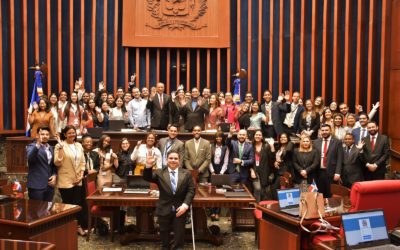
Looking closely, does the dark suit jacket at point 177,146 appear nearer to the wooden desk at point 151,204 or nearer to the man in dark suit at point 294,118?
Answer: the wooden desk at point 151,204

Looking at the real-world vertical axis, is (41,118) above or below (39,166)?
above

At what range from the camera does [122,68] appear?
1134cm

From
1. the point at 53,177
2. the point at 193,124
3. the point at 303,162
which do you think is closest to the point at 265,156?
the point at 303,162

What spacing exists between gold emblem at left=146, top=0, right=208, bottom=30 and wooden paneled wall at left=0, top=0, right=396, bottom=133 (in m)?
0.64

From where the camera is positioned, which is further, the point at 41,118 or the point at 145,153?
the point at 41,118

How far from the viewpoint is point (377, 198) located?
4027mm

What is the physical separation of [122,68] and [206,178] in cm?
524

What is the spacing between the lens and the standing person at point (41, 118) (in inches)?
309


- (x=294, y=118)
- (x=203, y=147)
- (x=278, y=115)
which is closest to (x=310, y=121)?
(x=294, y=118)

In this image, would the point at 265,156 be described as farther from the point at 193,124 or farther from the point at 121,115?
the point at 121,115

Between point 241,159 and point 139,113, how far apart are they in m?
2.56

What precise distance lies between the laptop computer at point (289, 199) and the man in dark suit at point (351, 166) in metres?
2.48

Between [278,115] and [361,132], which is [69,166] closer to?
[361,132]

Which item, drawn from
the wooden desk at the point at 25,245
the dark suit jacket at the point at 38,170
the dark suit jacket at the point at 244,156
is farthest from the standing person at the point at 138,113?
the wooden desk at the point at 25,245
